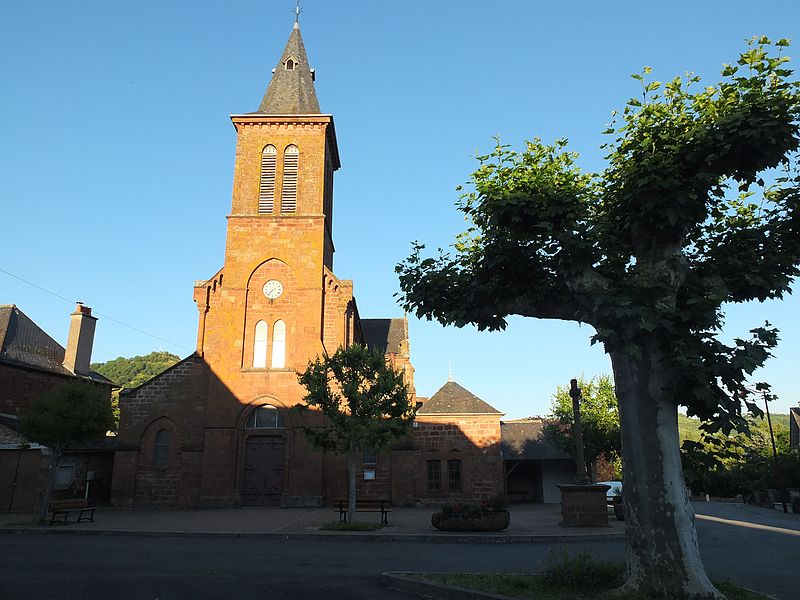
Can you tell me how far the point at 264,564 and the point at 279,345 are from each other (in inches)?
684

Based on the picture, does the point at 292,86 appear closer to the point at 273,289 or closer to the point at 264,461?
the point at 273,289

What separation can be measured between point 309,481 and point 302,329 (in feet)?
23.5

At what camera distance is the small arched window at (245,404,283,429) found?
27188mm

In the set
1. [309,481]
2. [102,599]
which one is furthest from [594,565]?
[309,481]

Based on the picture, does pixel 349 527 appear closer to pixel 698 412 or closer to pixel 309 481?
pixel 309 481

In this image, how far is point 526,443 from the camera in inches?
1423

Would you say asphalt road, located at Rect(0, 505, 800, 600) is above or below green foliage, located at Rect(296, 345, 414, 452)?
below

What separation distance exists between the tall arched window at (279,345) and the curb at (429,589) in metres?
19.1

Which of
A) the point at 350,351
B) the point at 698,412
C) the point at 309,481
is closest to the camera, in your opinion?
the point at 698,412

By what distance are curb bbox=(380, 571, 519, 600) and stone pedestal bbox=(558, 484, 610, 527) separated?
10.2 metres

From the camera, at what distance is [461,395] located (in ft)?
101

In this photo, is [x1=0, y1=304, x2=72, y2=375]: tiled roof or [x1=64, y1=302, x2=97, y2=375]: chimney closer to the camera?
[x1=0, y1=304, x2=72, y2=375]: tiled roof

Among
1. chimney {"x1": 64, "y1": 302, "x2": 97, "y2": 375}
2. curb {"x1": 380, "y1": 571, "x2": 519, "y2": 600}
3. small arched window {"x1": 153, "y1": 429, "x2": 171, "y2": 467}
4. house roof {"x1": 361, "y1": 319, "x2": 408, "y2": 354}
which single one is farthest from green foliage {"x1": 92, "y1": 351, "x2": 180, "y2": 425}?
curb {"x1": 380, "y1": 571, "x2": 519, "y2": 600}

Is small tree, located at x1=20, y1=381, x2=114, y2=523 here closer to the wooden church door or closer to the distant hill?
the wooden church door
